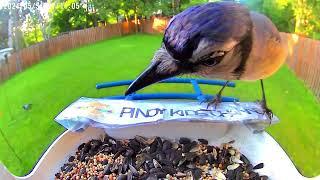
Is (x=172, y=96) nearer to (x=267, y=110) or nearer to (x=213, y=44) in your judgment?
(x=267, y=110)

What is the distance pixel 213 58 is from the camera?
0.48 m

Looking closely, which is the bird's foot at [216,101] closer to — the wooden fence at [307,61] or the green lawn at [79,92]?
the green lawn at [79,92]

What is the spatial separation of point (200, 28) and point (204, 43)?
16mm

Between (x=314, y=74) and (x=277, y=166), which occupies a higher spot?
(x=314, y=74)

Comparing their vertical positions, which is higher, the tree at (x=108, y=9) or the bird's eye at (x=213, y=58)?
the tree at (x=108, y=9)

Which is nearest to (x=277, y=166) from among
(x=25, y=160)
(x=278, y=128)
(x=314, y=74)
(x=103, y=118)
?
(x=278, y=128)

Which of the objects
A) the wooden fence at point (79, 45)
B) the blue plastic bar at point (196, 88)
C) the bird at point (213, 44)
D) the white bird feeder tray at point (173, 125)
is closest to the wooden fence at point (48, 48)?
the wooden fence at point (79, 45)

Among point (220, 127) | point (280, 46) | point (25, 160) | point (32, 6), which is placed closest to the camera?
point (280, 46)

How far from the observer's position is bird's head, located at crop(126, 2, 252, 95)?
465 mm

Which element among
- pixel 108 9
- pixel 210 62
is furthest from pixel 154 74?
pixel 108 9

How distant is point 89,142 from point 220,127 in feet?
1.00

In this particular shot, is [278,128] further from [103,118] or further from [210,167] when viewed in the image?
[103,118]

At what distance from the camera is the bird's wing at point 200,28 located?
0.46 m

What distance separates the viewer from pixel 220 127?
3.38ft
